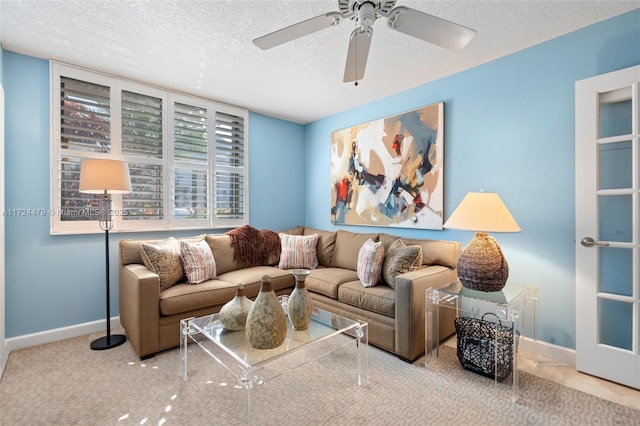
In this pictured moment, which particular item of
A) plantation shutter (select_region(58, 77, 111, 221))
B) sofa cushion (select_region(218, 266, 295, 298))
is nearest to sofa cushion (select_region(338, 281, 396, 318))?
sofa cushion (select_region(218, 266, 295, 298))

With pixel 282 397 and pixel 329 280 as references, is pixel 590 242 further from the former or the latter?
pixel 282 397

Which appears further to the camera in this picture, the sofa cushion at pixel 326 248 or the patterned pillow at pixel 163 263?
the sofa cushion at pixel 326 248

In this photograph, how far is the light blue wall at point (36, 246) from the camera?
99.6 inches

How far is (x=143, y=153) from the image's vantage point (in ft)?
10.4

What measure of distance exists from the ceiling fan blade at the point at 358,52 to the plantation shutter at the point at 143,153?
7.64 feet

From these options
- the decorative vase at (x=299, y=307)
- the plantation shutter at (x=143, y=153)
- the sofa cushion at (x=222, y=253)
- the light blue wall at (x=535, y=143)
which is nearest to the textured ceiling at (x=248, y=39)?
the light blue wall at (x=535, y=143)

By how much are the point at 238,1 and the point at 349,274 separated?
7.96ft

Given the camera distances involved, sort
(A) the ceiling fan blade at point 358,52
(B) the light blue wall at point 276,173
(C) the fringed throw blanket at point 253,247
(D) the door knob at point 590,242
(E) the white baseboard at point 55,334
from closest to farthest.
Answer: (A) the ceiling fan blade at point 358,52 < (D) the door knob at point 590,242 < (E) the white baseboard at point 55,334 < (C) the fringed throw blanket at point 253,247 < (B) the light blue wall at point 276,173

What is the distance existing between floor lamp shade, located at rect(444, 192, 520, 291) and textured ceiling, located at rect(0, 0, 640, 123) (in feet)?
4.10

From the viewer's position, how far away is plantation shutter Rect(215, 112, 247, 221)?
148 inches

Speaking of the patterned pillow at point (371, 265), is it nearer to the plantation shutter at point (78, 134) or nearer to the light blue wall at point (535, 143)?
the light blue wall at point (535, 143)

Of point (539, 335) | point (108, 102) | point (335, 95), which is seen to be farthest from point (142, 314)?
point (539, 335)

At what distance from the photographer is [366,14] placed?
1462 millimetres

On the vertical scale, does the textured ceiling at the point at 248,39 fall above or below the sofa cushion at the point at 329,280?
above
